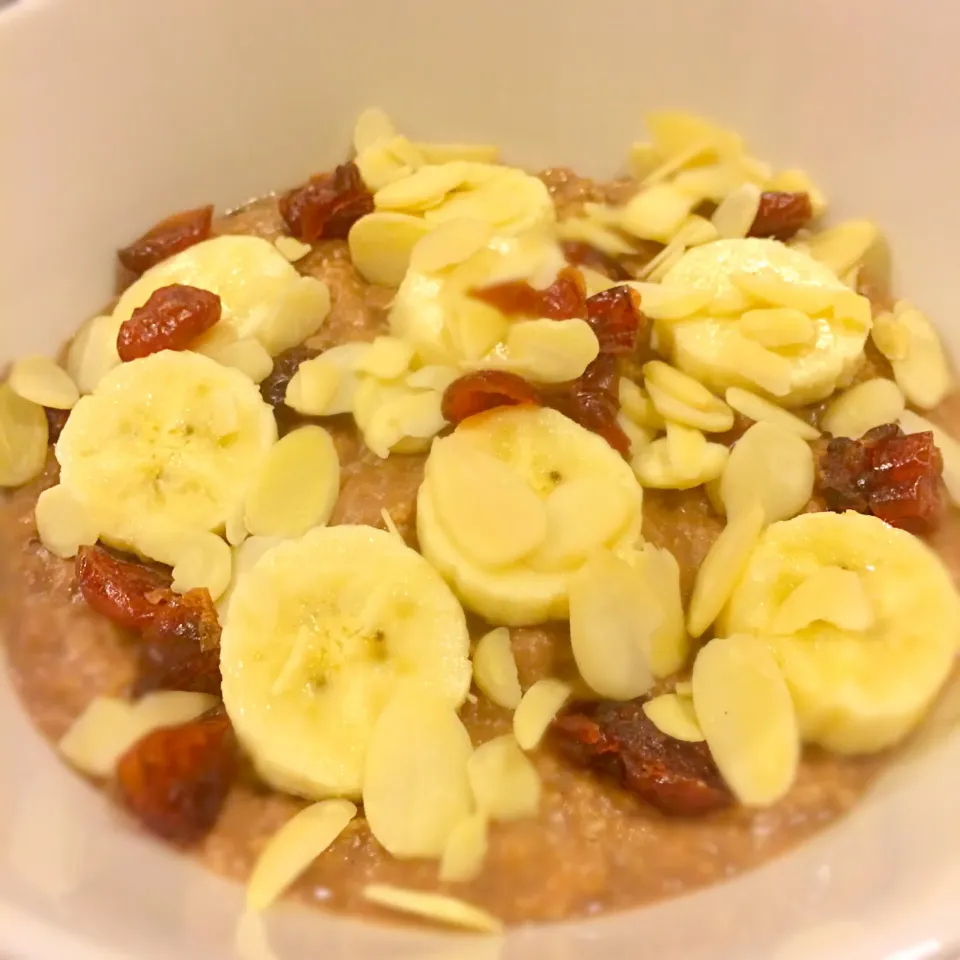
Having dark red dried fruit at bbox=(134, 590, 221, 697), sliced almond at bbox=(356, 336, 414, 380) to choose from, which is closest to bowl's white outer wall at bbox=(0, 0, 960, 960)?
dark red dried fruit at bbox=(134, 590, 221, 697)

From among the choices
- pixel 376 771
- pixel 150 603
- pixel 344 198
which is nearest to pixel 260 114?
pixel 344 198

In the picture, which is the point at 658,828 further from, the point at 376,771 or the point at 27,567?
the point at 27,567

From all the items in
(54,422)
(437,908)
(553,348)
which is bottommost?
(437,908)

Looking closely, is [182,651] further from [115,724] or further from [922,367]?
[922,367]

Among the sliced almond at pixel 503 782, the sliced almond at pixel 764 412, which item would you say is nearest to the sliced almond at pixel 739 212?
the sliced almond at pixel 764 412

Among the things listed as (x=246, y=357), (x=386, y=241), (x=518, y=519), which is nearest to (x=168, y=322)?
(x=246, y=357)
